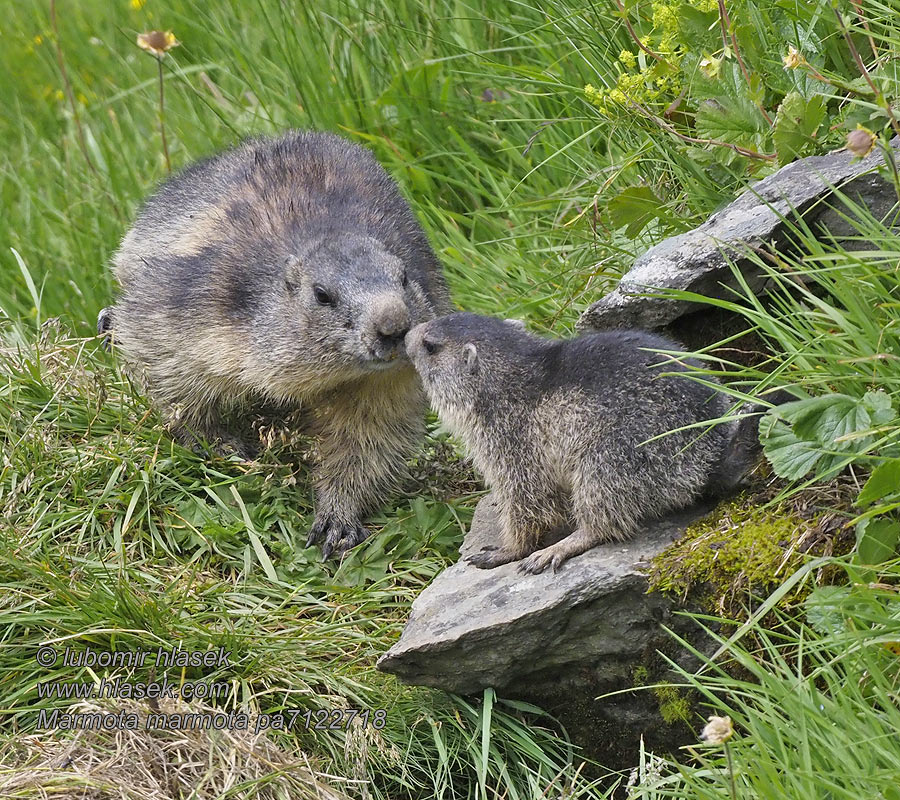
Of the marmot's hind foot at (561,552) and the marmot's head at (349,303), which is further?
the marmot's head at (349,303)

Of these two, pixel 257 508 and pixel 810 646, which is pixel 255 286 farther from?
pixel 810 646

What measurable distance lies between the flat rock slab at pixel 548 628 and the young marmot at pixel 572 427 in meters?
0.10

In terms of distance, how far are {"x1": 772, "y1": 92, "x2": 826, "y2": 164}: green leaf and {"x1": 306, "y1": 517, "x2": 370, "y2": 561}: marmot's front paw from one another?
253cm

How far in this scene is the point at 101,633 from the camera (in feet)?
14.5

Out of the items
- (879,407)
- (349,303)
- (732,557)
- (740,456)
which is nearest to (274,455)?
(349,303)

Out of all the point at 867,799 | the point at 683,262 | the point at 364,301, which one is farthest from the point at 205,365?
the point at 867,799

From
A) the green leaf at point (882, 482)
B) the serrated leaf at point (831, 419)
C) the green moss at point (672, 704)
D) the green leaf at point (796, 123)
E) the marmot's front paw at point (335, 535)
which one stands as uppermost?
the green leaf at point (796, 123)

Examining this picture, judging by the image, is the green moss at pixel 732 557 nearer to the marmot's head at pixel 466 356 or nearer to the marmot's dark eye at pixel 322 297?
the marmot's head at pixel 466 356

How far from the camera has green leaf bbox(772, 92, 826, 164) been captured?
Result: 14.6 ft

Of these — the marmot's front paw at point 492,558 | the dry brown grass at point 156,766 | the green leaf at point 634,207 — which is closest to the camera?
the dry brown grass at point 156,766

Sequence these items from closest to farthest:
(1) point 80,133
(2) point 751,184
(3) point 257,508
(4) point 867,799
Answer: (4) point 867,799 < (2) point 751,184 < (3) point 257,508 < (1) point 80,133

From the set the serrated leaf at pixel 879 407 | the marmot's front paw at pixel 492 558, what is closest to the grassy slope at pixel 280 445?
the marmot's front paw at pixel 492 558

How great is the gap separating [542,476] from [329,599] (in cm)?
121

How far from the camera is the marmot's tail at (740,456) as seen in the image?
422 centimetres
